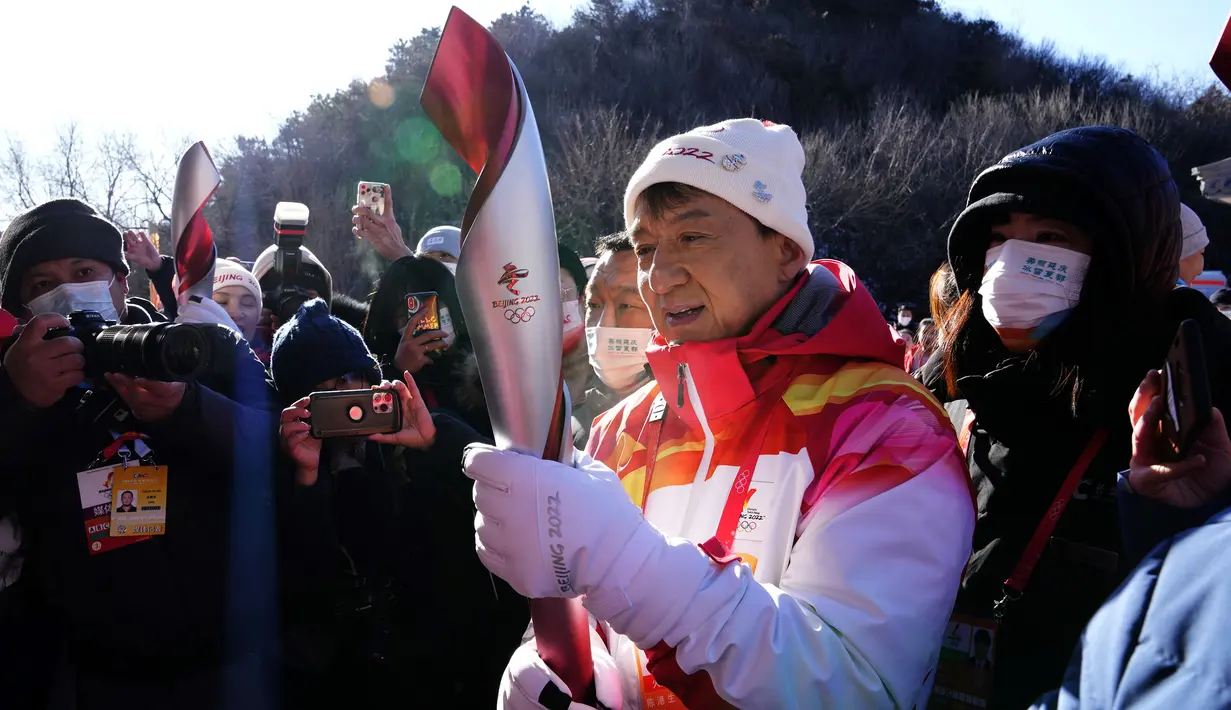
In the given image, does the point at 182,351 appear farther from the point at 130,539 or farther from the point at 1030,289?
the point at 1030,289

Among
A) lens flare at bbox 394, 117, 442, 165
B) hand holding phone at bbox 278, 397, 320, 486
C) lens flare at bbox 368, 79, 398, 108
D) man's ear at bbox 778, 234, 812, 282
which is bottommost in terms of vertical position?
hand holding phone at bbox 278, 397, 320, 486

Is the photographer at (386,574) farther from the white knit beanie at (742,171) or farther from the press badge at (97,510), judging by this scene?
the white knit beanie at (742,171)

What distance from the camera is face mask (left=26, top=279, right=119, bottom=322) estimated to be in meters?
2.45

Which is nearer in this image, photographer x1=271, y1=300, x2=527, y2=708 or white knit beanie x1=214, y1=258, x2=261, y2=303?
photographer x1=271, y1=300, x2=527, y2=708

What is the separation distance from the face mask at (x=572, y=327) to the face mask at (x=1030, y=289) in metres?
1.71

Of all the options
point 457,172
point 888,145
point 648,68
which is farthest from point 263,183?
point 888,145

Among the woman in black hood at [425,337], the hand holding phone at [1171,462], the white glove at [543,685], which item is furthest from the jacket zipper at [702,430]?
the woman in black hood at [425,337]

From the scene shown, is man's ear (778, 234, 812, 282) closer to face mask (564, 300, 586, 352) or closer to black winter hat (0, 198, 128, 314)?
face mask (564, 300, 586, 352)

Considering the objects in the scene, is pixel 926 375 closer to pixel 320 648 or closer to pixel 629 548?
pixel 629 548

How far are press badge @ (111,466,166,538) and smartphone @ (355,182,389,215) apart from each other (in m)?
2.30

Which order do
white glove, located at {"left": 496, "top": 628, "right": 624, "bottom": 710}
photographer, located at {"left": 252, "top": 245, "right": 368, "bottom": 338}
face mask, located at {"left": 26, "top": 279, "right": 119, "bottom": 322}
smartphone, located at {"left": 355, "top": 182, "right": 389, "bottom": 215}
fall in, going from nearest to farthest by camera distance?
white glove, located at {"left": 496, "top": 628, "right": 624, "bottom": 710}, face mask, located at {"left": 26, "top": 279, "right": 119, "bottom": 322}, smartphone, located at {"left": 355, "top": 182, "right": 389, "bottom": 215}, photographer, located at {"left": 252, "top": 245, "right": 368, "bottom": 338}

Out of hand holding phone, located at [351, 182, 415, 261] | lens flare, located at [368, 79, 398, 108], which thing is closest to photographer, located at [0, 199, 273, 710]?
hand holding phone, located at [351, 182, 415, 261]

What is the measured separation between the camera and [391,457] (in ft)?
9.02

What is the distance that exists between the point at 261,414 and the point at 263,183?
28.6m
